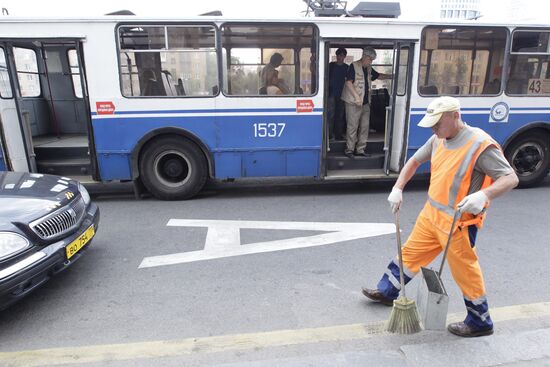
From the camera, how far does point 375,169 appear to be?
22.7ft

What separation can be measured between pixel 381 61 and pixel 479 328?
580cm

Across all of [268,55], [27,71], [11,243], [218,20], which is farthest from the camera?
[27,71]

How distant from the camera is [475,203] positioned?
2480 mm

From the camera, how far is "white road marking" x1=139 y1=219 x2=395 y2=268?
4340 mm

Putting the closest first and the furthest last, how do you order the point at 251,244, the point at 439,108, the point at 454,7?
the point at 439,108
the point at 251,244
the point at 454,7

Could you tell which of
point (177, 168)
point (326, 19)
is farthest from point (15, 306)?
point (326, 19)

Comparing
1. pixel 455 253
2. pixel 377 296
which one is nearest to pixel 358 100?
pixel 377 296

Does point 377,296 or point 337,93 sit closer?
point 377,296

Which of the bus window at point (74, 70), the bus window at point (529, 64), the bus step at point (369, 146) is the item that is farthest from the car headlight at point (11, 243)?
the bus window at point (529, 64)

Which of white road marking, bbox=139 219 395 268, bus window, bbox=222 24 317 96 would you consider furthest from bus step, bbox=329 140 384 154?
white road marking, bbox=139 219 395 268

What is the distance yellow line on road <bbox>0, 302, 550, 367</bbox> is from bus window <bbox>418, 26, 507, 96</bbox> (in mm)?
4440

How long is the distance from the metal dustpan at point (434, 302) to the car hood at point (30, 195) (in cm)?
302

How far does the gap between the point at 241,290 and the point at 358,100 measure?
4318mm

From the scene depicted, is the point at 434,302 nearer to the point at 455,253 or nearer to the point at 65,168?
the point at 455,253
